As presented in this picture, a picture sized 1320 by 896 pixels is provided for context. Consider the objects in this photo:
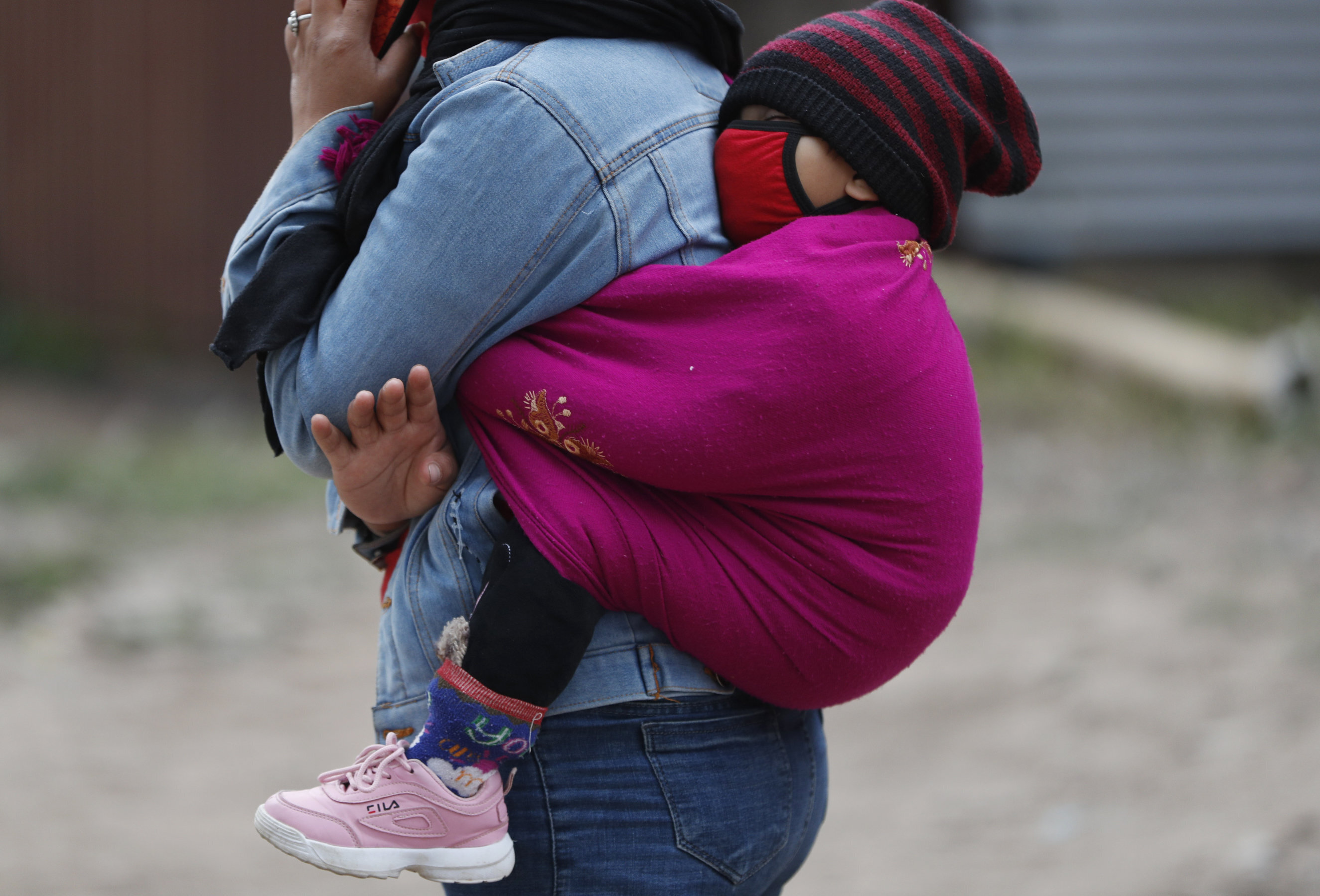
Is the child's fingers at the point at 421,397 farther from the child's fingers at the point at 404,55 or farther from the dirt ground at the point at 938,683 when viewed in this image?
the dirt ground at the point at 938,683

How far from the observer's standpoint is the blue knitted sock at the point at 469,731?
1.27 m

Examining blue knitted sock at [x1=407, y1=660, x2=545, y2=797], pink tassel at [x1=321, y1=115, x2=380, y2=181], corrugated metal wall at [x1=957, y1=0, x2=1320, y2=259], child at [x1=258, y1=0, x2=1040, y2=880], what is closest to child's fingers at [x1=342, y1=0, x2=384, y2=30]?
pink tassel at [x1=321, y1=115, x2=380, y2=181]

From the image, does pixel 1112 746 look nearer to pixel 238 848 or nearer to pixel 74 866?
pixel 238 848

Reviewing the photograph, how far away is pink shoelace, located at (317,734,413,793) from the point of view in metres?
1.32

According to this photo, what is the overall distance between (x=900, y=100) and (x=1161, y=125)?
8.08 m

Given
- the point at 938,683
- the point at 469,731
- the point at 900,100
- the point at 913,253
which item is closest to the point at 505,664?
the point at 469,731

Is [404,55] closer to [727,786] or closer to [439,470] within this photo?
[439,470]

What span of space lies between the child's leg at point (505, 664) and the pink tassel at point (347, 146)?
435mm

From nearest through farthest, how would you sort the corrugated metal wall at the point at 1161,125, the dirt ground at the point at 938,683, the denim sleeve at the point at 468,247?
the denim sleeve at the point at 468,247 < the dirt ground at the point at 938,683 < the corrugated metal wall at the point at 1161,125

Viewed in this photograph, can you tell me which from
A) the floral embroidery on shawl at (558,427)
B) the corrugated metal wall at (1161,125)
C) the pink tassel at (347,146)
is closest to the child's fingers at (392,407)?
the floral embroidery on shawl at (558,427)

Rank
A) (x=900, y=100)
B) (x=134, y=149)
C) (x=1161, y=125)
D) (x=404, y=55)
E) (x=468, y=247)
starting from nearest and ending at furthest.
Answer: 1. (x=468, y=247)
2. (x=900, y=100)
3. (x=404, y=55)
4. (x=134, y=149)
5. (x=1161, y=125)

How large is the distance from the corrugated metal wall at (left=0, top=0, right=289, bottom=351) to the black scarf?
658 centimetres

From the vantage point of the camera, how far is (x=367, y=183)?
126 cm

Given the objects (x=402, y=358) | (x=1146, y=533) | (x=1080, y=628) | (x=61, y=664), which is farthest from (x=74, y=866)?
(x=1146, y=533)
